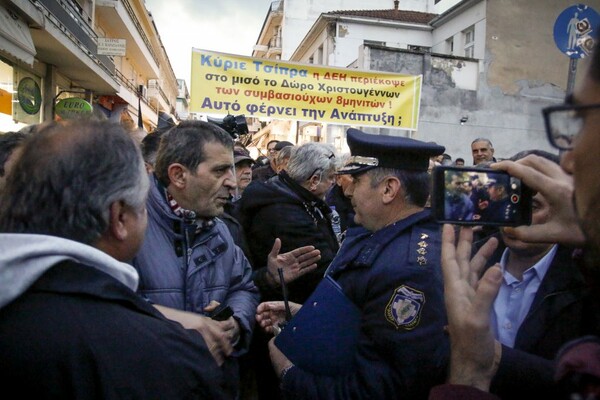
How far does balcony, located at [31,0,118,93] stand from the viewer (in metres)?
10.3

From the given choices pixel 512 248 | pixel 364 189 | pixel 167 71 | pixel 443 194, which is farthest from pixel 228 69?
pixel 167 71

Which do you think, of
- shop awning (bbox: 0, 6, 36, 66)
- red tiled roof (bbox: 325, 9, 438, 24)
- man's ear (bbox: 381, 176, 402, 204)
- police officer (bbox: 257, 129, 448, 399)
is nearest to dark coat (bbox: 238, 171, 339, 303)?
police officer (bbox: 257, 129, 448, 399)

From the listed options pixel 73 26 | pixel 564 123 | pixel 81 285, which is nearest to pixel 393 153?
pixel 564 123

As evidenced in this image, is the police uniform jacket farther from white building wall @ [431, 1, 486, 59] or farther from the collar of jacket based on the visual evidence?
white building wall @ [431, 1, 486, 59]

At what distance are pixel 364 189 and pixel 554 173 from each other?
3.10 ft

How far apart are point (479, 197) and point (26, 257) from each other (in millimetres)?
1185

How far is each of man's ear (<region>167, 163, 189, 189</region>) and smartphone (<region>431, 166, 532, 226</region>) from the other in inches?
57.0

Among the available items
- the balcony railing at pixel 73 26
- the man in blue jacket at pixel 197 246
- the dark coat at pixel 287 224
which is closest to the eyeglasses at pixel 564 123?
the man in blue jacket at pixel 197 246

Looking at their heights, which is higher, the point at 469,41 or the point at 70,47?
the point at 469,41

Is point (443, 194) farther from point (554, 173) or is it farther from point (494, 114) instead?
point (494, 114)

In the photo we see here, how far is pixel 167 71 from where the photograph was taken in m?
47.6

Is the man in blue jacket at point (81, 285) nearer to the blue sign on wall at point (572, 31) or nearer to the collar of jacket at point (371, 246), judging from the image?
the collar of jacket at point (371, 246)

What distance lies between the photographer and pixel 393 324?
1.70m

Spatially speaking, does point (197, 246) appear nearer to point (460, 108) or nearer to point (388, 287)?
point (388, 287)
